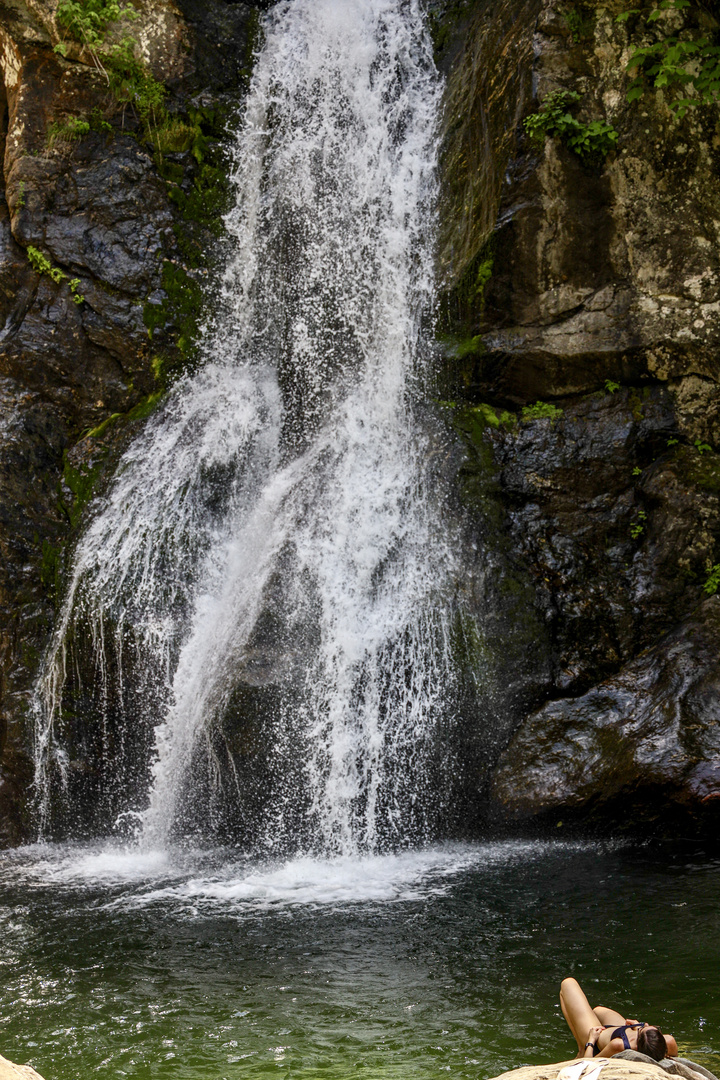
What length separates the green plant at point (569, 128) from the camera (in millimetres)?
7203

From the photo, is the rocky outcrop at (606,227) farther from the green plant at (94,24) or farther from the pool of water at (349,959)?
the green plant at (94,24)

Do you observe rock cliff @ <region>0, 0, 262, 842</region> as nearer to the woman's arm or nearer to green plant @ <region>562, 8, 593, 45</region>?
green plant @ <region>562, 8, 593, 45</region>

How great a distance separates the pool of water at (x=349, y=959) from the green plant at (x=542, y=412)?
364cm

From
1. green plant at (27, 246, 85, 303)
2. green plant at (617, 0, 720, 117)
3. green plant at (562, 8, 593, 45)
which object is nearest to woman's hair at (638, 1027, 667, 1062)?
green plant at (617, 0, 720, 117)

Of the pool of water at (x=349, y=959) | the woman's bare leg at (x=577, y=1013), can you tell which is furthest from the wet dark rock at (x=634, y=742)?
the woman's bare leg at (x=577, y=1013)

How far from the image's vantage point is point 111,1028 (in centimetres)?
360

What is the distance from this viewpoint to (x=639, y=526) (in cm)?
715

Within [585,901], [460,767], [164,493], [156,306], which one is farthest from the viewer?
[156,306]

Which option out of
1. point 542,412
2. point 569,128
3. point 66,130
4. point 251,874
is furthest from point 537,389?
point 66,130

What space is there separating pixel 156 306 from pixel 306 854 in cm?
560

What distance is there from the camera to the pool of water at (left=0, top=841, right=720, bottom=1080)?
3.38 meters

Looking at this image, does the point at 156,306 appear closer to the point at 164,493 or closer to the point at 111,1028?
the point at 164,493

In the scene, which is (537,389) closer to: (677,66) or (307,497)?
(307,497)

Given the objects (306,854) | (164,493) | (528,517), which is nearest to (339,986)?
(306,854)
